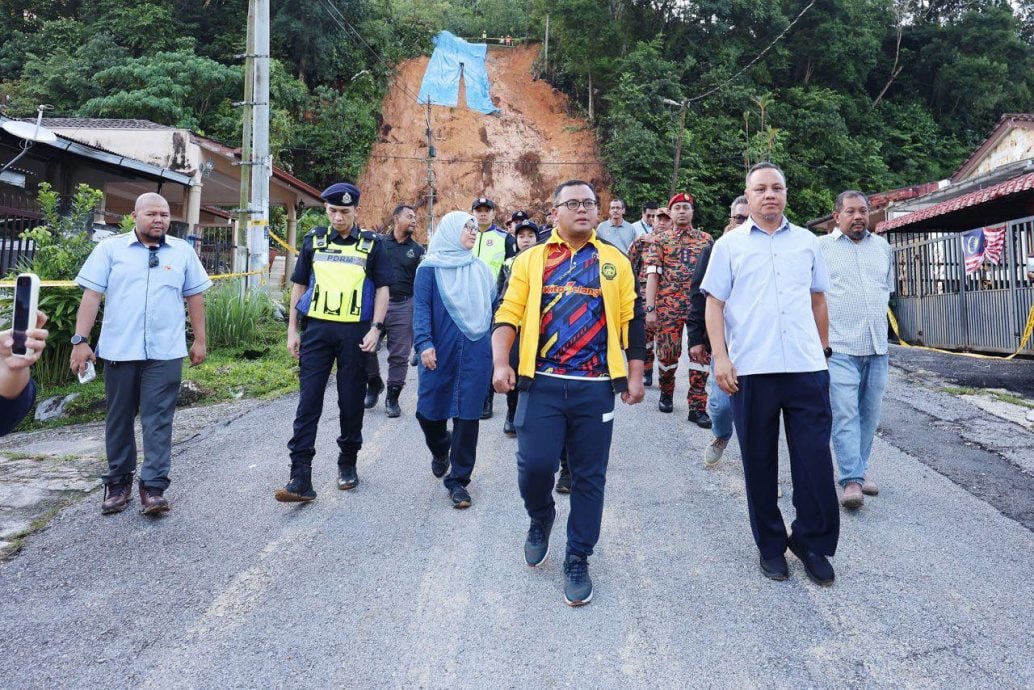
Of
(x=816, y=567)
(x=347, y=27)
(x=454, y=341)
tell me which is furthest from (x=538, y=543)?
(x=347, y=27)

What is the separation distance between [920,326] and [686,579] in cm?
1141

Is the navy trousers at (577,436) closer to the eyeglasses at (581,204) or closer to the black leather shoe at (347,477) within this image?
the eyeglasses at (581,204)

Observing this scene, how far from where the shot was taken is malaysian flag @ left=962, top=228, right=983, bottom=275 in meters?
10.1

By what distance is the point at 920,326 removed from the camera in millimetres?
12180

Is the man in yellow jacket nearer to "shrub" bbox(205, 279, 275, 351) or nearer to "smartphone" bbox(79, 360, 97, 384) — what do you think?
"smartphone" bbox(79, 360, 97, 384)

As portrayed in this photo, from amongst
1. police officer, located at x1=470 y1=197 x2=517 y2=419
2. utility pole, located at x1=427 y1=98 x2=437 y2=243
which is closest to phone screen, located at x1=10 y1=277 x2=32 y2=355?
police officer, located at x1=470 y1=197 x2=517 y2=419

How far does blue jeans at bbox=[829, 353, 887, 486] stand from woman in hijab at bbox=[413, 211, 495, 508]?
2.24m

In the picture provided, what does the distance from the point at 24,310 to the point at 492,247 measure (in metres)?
5.32

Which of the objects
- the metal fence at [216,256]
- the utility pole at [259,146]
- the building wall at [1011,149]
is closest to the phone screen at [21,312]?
the utility pole at [259,146]

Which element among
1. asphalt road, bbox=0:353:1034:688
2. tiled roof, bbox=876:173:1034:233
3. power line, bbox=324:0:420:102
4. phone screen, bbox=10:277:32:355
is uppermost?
power line, bbox=324:0:420:102

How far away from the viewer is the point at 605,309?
10.0 feet

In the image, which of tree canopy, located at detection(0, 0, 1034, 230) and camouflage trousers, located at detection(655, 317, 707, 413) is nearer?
camouflage trousers, located at detection(655, 317, 707, 413)

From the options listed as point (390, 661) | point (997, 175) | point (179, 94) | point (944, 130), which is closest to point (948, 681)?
point (390, 661)

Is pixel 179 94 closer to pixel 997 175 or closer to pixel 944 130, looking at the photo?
pixel 997 175
